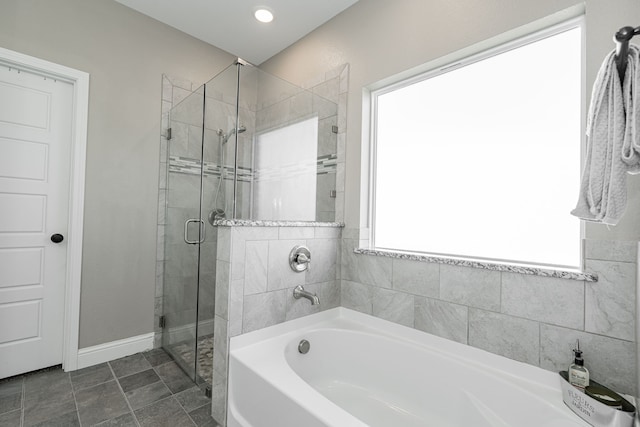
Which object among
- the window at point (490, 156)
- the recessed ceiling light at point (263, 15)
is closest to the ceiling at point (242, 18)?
the recessed ceiling light at point (263, 15)

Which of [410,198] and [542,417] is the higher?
[410,198]

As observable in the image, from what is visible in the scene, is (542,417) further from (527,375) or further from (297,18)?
(297,18)

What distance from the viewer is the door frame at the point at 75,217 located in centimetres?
212

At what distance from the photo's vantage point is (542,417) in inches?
46.7

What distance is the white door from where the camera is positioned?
1.96 m

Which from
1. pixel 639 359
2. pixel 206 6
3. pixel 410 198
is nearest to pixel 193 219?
pixel 410 198

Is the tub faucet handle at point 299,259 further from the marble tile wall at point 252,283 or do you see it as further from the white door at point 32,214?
the white door at point 32,214

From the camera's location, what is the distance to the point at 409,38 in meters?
1.90

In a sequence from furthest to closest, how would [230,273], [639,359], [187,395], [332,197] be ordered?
[332,197] → [187,395] → [230,273] → [639,359]

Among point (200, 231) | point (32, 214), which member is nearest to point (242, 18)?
point (200, 231)

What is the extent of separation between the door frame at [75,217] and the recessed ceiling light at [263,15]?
137 cm

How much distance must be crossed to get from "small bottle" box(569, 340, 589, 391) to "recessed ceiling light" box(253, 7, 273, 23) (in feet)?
9.44

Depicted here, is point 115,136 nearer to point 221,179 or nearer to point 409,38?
point 221,179

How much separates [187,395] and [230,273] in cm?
96
